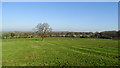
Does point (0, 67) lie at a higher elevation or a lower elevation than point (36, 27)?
lower

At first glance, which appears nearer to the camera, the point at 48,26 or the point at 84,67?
the point at 84,67

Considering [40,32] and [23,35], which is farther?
[23,35]

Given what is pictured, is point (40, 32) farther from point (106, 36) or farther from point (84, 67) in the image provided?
point (84, 67)

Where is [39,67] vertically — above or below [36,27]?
below

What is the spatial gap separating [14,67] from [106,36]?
78.0 metres

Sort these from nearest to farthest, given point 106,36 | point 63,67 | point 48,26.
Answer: point 63,67 < point 48,26 < point 106,36

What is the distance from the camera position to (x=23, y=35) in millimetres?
92438

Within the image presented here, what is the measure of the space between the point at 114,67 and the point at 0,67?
9926 millimetres

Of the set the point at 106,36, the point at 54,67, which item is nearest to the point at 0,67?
the point at 54,67

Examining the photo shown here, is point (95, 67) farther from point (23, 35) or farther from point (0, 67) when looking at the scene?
point (23, 35)

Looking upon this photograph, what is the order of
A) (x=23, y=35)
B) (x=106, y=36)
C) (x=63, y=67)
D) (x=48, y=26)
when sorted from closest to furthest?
(x=63, y=67), (x=48, y=26), (x=106, y=36), (x=23, y=35)

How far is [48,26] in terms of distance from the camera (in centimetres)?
7256

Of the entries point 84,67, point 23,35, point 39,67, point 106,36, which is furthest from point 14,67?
point 23,35

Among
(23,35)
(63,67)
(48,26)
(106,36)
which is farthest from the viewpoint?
(23,35)
